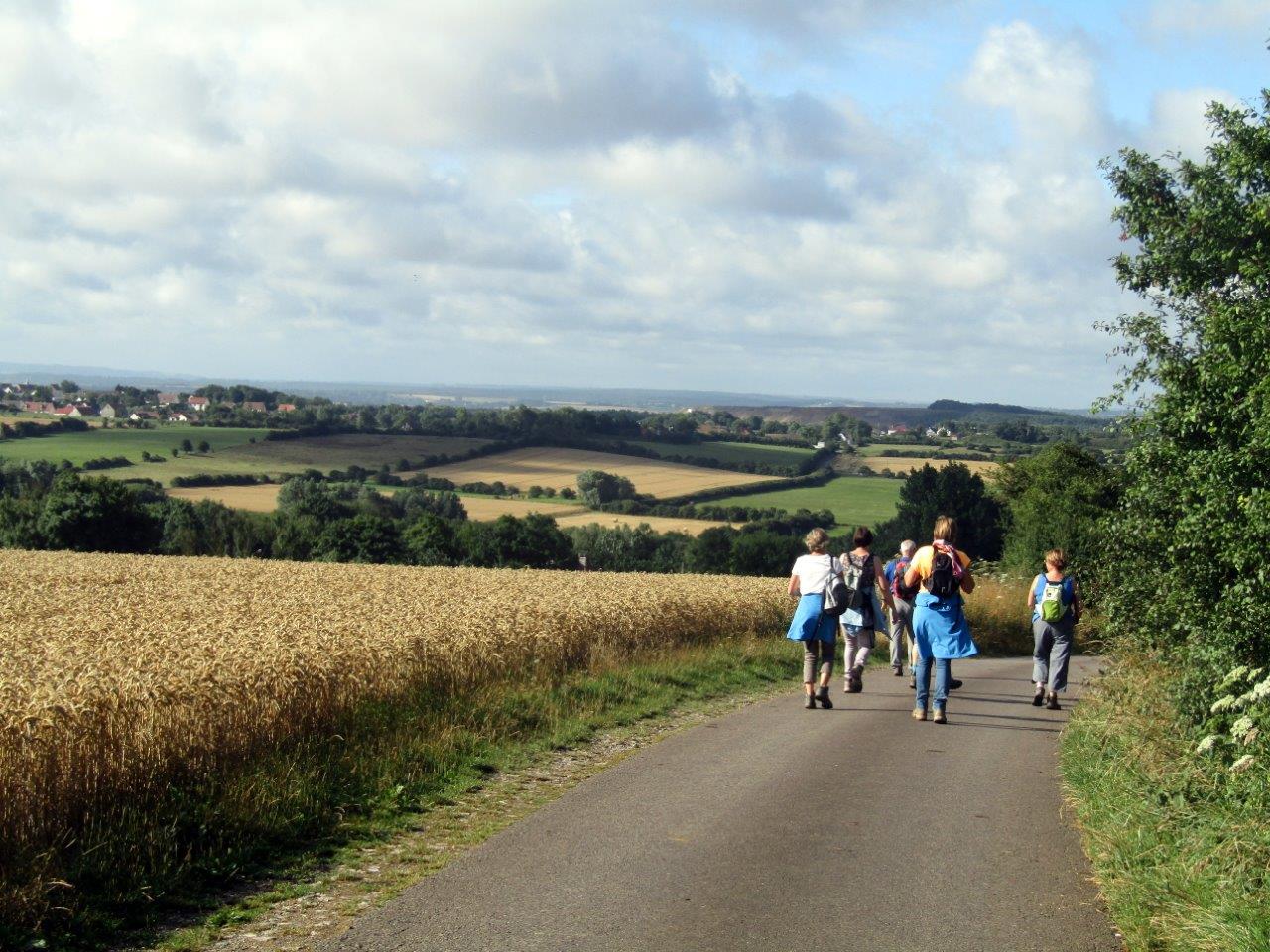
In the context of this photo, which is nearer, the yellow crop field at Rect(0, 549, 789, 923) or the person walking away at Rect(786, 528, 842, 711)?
the yellow crop field at Rect(0, 549, 789, 923)

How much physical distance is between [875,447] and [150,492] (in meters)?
68.9

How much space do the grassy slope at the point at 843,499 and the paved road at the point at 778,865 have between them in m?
59.9

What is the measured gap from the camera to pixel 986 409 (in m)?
154

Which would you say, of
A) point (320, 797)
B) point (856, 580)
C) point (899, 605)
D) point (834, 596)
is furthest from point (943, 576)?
point (320, 797)

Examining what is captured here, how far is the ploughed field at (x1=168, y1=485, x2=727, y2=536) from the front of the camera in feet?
226

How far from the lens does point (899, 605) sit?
17.0 metres

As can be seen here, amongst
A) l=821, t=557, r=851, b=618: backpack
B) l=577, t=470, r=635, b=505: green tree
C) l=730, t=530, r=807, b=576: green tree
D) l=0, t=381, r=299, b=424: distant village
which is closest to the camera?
l=821, t=557, r=851, b=618: backpack

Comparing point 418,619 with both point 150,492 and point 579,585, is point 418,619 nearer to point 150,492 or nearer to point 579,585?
point 579,585

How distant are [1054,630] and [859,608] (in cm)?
262

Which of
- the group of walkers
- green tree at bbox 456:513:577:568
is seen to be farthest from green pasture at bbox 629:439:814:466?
the group of walkers

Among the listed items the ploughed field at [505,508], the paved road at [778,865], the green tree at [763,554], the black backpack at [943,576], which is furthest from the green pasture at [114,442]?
the paved road at [778,865]

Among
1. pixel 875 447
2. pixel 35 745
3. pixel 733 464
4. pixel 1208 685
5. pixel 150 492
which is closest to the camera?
pixel 35 745

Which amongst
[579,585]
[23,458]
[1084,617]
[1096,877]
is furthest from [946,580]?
[23,458]

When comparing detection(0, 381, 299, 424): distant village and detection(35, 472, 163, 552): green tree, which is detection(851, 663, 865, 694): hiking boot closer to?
detection(35, 472, 163, 552): green tree
